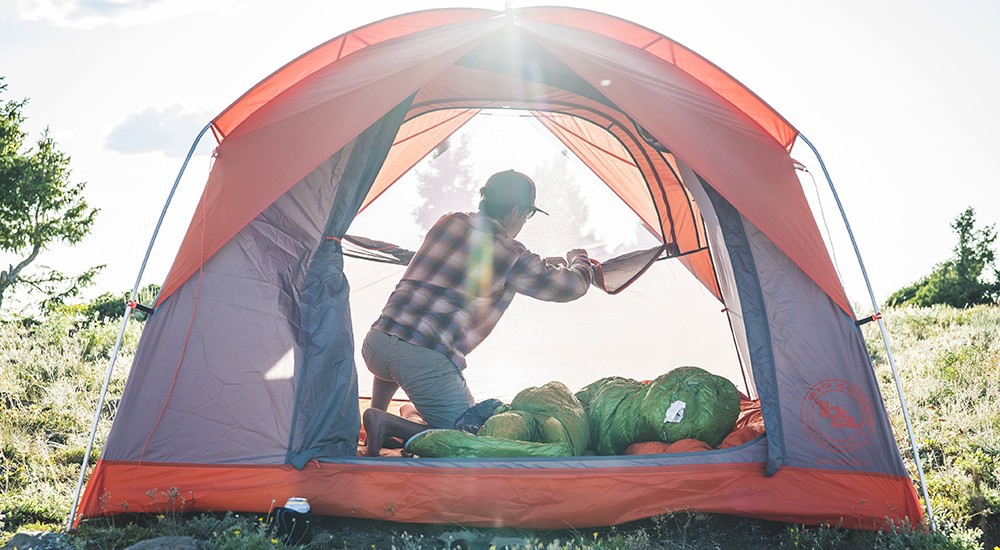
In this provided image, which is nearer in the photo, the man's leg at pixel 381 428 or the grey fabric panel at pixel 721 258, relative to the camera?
the man's leg at pixel 381 428

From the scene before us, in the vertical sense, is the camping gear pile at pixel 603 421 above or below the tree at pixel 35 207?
below

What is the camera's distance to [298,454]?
342cm


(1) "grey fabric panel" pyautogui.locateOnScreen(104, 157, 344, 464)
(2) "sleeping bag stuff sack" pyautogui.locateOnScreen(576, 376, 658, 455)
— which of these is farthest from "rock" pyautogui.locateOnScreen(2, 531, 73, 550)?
(2) "sleeping bag stuff sack" pyautogui.locateOnScreen(576, 376, 658, 455)

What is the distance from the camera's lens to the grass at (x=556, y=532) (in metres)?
3.19

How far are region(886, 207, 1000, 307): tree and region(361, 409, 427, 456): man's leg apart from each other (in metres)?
12.3

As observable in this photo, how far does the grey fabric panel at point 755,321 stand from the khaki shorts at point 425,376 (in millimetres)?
1323

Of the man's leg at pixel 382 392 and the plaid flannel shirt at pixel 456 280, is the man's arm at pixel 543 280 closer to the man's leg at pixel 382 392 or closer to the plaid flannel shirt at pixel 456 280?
the plaid flannel shirt at pixel 456 280

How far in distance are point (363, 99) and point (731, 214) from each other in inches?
66.9

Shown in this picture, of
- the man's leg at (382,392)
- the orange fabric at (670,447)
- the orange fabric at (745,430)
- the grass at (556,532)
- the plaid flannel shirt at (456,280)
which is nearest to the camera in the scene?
the grass at (556,532)

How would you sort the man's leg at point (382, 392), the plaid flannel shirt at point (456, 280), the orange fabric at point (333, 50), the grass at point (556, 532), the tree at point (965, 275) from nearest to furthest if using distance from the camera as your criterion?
the grass at point (556, 532)
the plaid flannel shirt at point (456, 280)
the orange fabric at point (333, 50)
the man's leg at point (382, 392)
the tree at point (965, 275)

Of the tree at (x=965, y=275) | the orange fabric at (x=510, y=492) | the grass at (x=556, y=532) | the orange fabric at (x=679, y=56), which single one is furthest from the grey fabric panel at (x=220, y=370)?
the tree at (x=965, y=275)

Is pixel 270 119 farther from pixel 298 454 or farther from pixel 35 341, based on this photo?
pixel 35 341

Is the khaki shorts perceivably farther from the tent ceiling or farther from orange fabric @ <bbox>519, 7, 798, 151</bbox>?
orange fabric @ <bbox>519, 7, 798, 151</bbox>

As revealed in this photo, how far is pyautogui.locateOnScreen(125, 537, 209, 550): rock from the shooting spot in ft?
8.96
